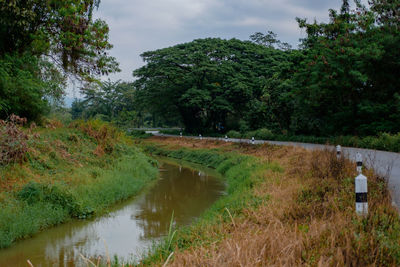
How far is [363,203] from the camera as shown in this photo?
511 centimetres

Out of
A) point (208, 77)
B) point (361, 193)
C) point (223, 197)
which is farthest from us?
point (208, 77)

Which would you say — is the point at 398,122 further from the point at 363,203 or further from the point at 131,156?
the point at 363,203

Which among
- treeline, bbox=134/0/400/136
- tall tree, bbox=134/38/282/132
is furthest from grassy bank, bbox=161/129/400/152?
tall tree, bbox=134/38/282/132

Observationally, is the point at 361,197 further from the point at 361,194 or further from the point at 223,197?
the point at 223,197

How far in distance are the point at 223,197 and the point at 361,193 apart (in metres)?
7.91

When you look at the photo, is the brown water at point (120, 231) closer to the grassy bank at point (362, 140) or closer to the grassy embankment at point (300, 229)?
the grassy embankment at point (300, 229)

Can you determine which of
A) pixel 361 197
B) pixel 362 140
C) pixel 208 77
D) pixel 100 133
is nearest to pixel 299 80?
pixel 362 140

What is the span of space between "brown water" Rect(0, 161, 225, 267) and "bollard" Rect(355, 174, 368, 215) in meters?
3.42

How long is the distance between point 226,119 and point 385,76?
23891mm

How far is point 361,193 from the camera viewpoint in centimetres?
507

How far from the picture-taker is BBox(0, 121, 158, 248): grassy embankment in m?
9.23

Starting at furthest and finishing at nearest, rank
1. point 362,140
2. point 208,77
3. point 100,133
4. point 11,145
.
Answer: point 208,77 < point 362,140 < point 100,133 < point 11,145

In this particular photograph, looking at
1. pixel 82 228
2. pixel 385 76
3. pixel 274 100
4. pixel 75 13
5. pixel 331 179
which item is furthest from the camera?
pixel 274 100

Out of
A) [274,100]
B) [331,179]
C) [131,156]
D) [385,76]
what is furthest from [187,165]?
[331,179]
